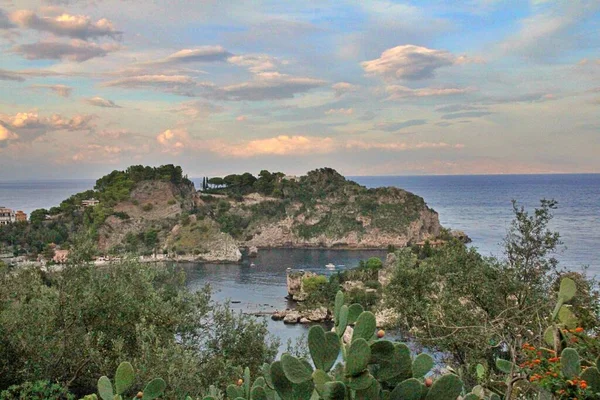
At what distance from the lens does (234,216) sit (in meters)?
88.2

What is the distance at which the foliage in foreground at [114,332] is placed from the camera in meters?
7.01

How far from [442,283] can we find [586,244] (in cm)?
5006

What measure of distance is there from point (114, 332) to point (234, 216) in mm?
80621

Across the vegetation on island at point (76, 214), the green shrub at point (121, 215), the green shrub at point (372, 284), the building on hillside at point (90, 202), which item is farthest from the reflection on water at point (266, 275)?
the building on hillside at point (90, 202)

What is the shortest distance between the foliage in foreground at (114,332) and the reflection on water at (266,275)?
2653 centimetres

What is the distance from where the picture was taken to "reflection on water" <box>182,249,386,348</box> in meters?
45.5

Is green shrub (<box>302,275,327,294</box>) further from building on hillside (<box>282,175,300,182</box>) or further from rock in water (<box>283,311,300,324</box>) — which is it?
building on hillside (<box>282,175,300,182</box>)

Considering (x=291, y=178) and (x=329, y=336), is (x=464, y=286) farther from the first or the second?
(x=291, y=178)

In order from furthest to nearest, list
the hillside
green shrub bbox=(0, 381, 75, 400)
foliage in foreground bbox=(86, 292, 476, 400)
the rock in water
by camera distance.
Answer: the hillside < the rock in water < green shrub bbox=(0, 381, 75, 400) < foliage in foreground bbox=(86, 292, 476, 400)

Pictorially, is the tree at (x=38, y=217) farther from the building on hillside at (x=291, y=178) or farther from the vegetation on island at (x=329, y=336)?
the vegetation on island at (x=329, y=336)

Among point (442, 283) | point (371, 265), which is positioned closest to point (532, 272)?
point (442, 283)

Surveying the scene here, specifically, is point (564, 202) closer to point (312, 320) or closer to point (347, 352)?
point (312, 320)

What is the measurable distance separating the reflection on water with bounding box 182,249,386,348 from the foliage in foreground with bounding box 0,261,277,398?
87.0 ft

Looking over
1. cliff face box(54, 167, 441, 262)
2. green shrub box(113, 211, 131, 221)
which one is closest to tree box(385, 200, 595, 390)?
cliff face box(54, 167, 441, 262)
